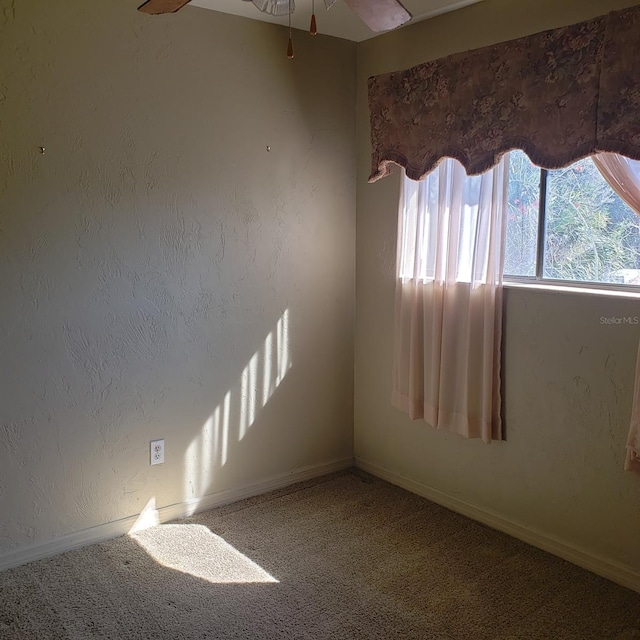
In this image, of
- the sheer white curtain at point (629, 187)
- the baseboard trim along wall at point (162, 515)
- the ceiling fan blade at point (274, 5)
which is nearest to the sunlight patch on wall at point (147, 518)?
the baseboard trim along wall at point (162, 515)

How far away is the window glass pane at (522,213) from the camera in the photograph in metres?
2.74

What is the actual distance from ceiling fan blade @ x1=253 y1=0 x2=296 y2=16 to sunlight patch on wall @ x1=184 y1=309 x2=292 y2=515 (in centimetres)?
168

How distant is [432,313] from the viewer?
3059mm

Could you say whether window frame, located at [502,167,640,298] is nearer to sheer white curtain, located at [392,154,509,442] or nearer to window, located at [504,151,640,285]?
window, located at [504,151,640,285]

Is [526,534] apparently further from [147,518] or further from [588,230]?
[147,518]

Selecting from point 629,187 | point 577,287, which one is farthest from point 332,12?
point 577,287

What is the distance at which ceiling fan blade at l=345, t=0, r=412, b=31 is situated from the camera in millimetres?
1880

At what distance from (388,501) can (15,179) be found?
223 cm

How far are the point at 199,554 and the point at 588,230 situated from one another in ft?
6.81

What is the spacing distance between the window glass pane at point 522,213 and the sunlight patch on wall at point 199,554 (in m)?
1.68

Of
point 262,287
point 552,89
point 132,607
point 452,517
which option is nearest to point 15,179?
point 262,287

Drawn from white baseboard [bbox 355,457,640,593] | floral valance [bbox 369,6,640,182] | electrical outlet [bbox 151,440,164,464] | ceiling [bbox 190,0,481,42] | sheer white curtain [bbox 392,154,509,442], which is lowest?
white baseboard [bbox 355,457,640,593]

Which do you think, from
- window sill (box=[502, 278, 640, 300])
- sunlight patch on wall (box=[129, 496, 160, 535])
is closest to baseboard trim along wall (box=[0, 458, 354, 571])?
sunlight patch on wall (box=[129, 496, 160, 535])

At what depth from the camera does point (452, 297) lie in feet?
9.64
